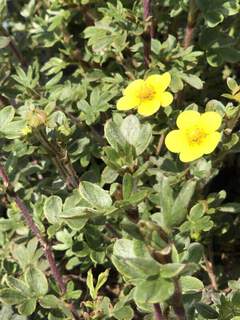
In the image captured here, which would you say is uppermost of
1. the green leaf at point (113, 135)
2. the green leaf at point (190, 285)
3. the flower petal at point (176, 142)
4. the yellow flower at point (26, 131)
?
the green leaf at point (113, 135)

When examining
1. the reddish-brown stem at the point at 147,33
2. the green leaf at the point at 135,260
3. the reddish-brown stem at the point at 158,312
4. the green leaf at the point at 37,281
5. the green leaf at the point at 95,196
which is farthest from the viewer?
the reddish-brown stem at the point at 147,33

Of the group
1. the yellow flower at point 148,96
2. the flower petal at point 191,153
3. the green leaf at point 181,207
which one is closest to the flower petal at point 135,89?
the yellow flower at point 148,96

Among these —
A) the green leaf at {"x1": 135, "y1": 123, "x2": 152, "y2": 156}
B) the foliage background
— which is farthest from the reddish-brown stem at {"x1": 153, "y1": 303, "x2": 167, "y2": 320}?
the green leaf at {"x1": 135, "y1": 123, "x2": 152, "y2": 156}

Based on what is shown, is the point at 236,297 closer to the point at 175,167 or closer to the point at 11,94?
the point at 175,167

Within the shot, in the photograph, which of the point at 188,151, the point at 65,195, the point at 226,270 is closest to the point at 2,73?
the point at 65,195

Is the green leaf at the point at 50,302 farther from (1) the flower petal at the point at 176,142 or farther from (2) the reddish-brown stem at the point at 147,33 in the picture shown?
(2) the reddish-brown stem at the point at 147,33

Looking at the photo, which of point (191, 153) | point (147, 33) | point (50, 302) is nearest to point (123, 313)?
point (50, 302)
